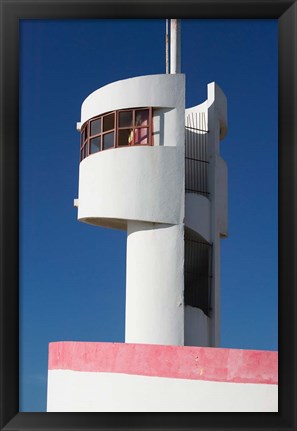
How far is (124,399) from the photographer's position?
14453mm

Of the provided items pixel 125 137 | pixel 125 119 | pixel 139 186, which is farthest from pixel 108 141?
pixel 139 186

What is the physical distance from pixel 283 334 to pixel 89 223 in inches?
409

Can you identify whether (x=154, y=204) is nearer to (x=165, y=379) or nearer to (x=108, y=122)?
(x=108, y=122)

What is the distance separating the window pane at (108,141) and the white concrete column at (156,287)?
7.05ft

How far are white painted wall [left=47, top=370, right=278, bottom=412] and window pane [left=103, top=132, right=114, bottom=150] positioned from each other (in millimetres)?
5349

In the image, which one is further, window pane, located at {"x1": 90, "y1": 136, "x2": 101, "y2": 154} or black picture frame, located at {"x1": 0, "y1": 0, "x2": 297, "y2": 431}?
window pane, located at {"x1": 90, "y1": 136, "x2": 101, "y2": 154}

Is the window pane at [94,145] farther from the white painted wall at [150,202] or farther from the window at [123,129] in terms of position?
the white painted wall at [150,202]

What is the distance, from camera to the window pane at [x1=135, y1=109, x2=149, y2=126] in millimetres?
17172

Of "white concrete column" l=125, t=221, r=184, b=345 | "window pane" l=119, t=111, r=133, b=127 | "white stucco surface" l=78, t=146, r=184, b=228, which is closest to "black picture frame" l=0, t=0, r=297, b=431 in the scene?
"white concrete column" l=125, t=221, r=184, b=345

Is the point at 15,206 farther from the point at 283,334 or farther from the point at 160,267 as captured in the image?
the point at 160,267

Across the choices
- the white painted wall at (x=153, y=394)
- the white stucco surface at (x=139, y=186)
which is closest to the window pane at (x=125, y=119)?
the white stucco surface at (x=139, y=186)

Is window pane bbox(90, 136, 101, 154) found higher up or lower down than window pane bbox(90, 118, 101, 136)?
lower down

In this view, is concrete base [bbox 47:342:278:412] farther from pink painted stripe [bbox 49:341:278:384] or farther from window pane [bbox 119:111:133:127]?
window pane [bbox 119:111:133:127]

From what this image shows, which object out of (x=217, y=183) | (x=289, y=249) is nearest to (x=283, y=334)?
(x=289, y=249)
